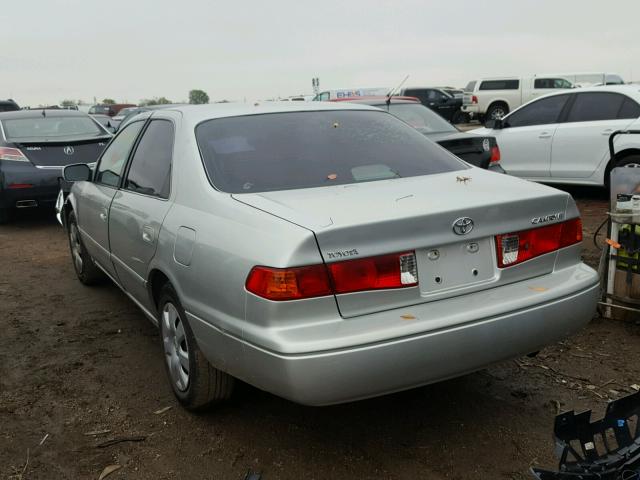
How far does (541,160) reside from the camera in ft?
28.6

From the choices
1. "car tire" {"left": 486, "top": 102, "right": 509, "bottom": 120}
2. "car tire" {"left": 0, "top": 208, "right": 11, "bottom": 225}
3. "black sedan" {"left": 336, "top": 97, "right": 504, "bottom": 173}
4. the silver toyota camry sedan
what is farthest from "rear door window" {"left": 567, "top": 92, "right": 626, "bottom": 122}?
"car tire" {"left": 486, "top": 102, "right": 509, "bottom": 120}

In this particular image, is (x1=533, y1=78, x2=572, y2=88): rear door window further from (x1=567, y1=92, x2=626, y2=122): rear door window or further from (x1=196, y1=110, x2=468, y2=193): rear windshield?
(x1=196, y1=110, x2=468, y2=193): rear windshield

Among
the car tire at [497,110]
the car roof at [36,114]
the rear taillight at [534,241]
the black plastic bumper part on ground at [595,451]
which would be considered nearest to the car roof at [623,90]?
the rear taillight at [534,241]

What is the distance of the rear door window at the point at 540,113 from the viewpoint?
8.64 meters

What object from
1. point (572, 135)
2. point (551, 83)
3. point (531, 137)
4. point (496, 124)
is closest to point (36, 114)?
point (496, 124)

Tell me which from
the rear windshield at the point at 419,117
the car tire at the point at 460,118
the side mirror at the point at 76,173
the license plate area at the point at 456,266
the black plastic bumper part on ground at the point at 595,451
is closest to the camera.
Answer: the black plastic bumper part on ground at the point at 595,451

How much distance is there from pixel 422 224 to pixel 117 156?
2.73m

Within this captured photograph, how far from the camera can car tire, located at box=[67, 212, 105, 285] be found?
5406 mm

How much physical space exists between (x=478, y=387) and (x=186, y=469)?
1.61 m

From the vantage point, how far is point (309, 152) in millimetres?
3316

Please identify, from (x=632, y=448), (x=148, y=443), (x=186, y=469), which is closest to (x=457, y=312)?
(x=632, y=448)

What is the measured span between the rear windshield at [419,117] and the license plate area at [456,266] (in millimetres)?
5288

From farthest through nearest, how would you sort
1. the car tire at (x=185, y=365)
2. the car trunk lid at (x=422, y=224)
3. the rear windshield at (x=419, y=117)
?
1. the rear windshield at (x=419, y=117)
2. the car tire at (x=185, y=365)
3. the car trunk lid at (x=422, y=224)

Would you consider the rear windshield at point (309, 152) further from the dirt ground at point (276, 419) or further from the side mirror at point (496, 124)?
the side mirror at point (496, 124)
